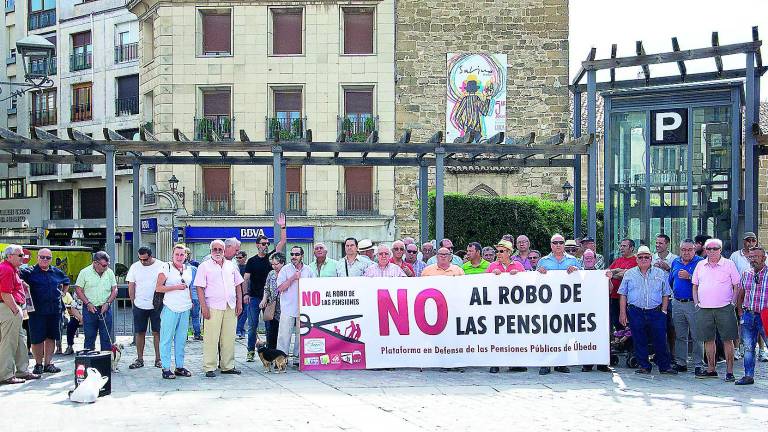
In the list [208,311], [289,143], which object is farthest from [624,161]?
[208,311]

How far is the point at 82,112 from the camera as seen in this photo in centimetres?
5328

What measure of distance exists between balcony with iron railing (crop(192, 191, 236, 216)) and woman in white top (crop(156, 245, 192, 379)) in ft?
92.9

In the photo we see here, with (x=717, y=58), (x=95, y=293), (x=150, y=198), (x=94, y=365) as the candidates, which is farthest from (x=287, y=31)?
(x=94, y=365)

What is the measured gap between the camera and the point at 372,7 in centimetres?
4222

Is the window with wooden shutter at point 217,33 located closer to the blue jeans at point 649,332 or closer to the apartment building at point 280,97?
the apartment building at point 280,97

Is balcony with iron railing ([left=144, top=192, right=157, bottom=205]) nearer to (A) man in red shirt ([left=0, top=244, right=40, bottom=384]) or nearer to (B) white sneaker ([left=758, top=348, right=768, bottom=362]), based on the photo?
(A) man in red shirt ([left=0, top=244, right=40, bottom=384])

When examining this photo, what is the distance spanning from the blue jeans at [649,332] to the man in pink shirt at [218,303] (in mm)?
5214

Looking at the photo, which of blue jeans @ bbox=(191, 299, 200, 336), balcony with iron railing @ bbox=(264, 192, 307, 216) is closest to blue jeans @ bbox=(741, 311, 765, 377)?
blue jeans @ bbox=(191, 299, 200, 336)

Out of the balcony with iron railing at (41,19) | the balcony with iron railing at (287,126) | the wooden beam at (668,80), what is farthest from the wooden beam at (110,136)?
the balcony with iron railing at (41,19)

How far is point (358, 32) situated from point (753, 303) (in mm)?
30813

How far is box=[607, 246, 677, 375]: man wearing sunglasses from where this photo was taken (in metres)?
14.0

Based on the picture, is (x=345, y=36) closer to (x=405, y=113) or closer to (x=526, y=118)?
(x=405, y=113)

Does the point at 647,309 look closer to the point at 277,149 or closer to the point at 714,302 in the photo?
the point at 714,302

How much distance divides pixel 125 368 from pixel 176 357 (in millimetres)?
1279
